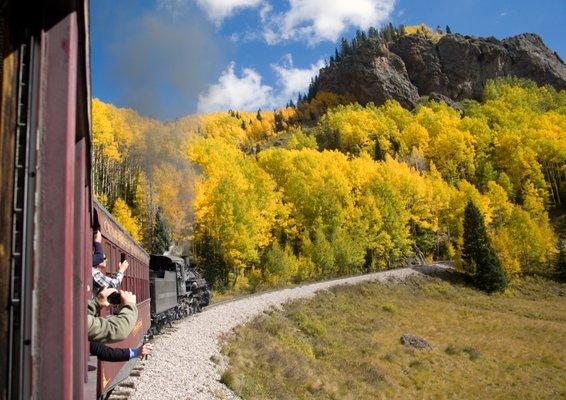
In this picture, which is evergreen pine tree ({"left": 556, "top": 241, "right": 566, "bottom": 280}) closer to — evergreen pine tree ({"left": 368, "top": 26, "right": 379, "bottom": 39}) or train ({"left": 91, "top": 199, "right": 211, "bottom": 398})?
train ({"left": 91, "top": 199, "right": 211, "bottom": 398})

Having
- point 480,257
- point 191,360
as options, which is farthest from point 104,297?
point 480,257

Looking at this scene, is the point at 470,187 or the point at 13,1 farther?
the point at 470,187

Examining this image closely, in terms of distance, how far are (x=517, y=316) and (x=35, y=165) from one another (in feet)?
138

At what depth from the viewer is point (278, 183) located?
205 feet

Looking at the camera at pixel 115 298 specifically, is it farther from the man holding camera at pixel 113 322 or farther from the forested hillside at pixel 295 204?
the forested hillside at pixel 295 204

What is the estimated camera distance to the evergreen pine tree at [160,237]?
42344mm

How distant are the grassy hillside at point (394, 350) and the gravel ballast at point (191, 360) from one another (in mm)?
666

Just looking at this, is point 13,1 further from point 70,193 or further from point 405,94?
point 405,94

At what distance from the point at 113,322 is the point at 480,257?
5149cm

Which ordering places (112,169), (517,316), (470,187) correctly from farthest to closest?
(470,187) < (112,169) < (517,316)

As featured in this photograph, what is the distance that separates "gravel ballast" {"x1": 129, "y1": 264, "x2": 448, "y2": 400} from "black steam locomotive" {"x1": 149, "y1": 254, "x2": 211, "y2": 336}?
80 cm

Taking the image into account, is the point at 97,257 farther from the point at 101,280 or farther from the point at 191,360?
the point at 191,360

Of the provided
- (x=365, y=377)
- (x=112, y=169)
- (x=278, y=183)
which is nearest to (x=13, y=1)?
(x=365, y=377)

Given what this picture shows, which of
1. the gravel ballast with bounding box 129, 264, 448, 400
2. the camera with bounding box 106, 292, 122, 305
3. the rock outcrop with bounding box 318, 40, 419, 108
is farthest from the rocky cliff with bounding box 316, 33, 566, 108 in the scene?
the camera with bounding box 106, 292, 122, 305
